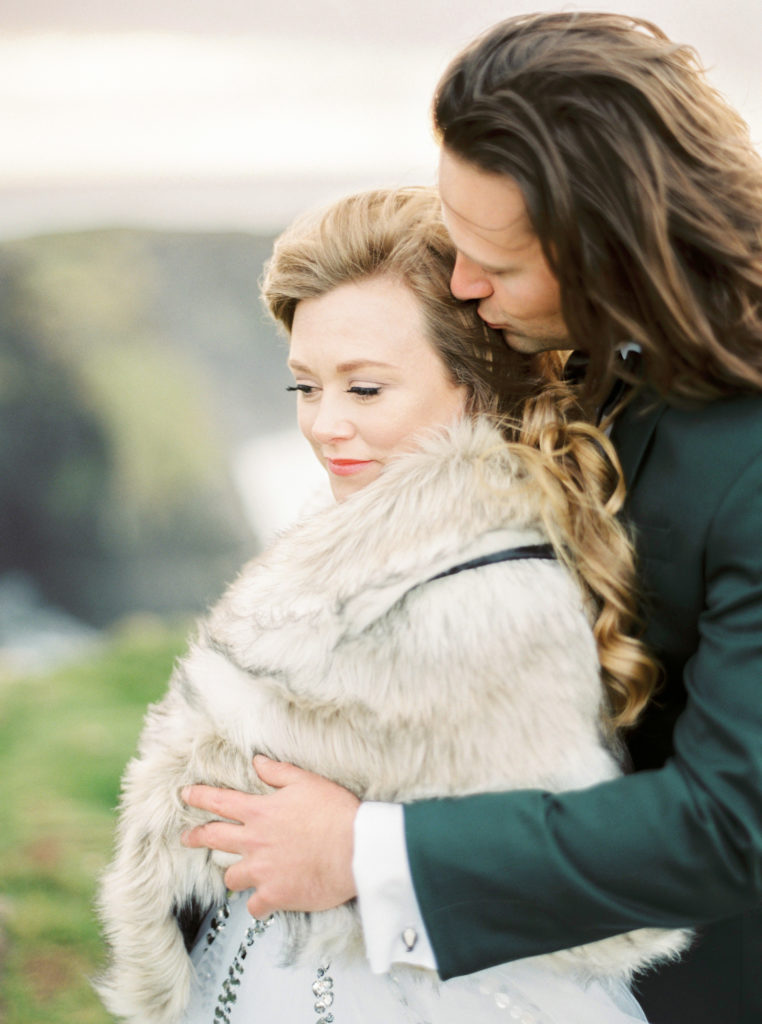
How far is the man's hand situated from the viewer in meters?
1.12

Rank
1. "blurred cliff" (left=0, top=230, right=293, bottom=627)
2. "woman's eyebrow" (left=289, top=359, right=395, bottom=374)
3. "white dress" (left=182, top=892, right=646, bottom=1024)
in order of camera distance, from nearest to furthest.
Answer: "white dress" (left=182, top=892, right=646, bottom=1024) < "woman's eyebrow" (left=289, top=359, right=395, bottom=374) < "blurred cliff" (left=0, top=230, right=293, bottom=627)

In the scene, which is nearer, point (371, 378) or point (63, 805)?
point (371, 378)

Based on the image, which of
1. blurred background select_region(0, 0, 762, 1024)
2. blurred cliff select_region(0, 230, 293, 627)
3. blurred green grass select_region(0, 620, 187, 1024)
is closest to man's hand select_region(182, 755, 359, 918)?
blurred green grass select_region(0, 620, 187, 1024)

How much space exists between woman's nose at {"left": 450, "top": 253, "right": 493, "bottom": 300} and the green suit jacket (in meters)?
0.34

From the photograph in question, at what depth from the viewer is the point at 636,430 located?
118 centimetres

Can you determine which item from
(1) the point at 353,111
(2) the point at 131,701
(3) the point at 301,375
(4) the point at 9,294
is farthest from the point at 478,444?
(4) the point at 9,294

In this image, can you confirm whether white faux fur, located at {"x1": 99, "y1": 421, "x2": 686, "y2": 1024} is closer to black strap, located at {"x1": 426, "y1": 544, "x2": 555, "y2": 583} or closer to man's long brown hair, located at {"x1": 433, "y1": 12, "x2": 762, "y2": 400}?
black strap, located at {"x1": 426, "y1": 544, "x2": 555, "y2": 583}

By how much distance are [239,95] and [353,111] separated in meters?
0.48

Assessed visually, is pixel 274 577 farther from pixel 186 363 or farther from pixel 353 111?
pixel 186 363

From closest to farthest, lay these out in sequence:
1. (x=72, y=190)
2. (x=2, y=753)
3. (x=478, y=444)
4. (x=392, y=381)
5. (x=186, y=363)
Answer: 1. (x=478, y=444)
2. (x=392, y=381)
3. (x=2, y=753)
4. (x=72, y=190)
5. (x=186, y=363)

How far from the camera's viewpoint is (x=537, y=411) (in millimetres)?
1329

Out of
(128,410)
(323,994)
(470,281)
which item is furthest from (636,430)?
(128,410)

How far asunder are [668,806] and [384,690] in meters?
0.36

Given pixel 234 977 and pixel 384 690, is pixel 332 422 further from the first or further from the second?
pixel 234 977
